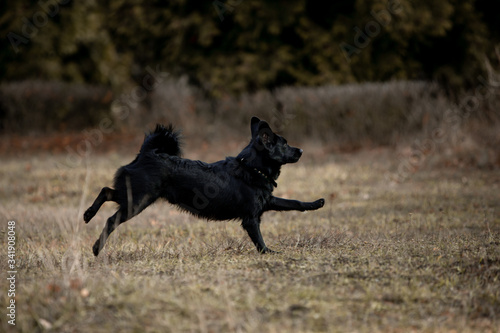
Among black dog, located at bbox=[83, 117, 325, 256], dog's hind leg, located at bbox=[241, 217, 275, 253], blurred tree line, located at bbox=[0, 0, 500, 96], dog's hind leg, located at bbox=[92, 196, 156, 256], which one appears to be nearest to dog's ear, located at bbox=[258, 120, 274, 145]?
black dog, located at bbox=[83, 117, 325, 256]

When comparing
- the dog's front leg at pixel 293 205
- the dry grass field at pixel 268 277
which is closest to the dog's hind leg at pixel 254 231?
the dry grass field at pixel 268 277

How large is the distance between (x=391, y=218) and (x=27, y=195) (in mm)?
7305

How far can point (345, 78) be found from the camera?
2047cm

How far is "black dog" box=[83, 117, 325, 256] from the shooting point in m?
5.52

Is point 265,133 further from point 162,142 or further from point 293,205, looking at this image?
point 162,142

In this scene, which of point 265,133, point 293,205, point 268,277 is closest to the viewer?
point 268,277

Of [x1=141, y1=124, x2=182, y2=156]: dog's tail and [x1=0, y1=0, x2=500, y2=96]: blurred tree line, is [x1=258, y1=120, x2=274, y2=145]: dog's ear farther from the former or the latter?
[x1=0, y1=0, x2=500, y2=96]: blurred tree line

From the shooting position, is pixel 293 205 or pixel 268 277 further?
pixel 293 205

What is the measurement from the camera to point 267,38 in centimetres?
2172

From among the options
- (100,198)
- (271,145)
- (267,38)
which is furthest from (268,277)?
(267,38)

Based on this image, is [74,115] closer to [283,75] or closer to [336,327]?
[283,75]

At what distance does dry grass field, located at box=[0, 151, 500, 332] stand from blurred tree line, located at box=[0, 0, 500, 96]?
12963 mm

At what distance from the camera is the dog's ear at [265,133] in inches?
230

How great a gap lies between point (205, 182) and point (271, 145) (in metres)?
Result: 0.84
